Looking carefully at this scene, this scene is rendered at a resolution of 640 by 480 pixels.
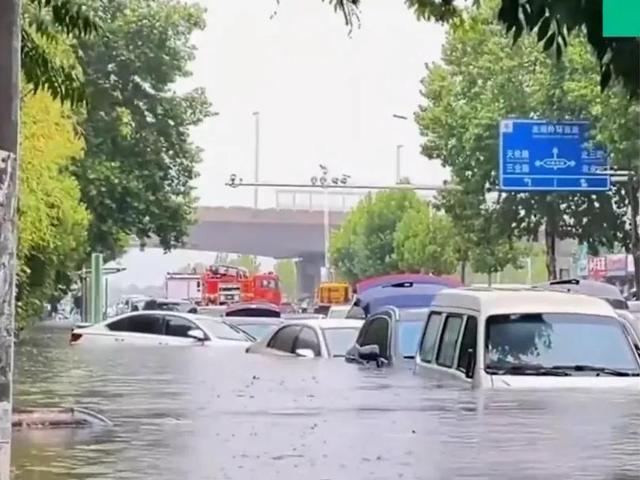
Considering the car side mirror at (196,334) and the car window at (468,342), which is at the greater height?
the car window at (468,342)

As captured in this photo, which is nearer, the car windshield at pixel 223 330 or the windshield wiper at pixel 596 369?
the windshield wiper at pixel 596 369

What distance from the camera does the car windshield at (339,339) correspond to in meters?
19.4

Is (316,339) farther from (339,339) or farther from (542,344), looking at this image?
(542,344)

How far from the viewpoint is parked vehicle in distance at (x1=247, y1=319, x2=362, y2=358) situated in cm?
1957

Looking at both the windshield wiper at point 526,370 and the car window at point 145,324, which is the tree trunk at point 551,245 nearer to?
the car window at point 145,324

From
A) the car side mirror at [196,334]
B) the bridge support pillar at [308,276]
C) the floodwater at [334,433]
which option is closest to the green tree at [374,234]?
the bridge support pillar at [308,276]

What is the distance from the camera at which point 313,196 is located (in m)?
90.9

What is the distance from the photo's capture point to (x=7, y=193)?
5.80m

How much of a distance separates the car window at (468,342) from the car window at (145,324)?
15905 mm

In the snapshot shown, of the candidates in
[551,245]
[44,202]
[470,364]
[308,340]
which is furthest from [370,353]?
[551,245]

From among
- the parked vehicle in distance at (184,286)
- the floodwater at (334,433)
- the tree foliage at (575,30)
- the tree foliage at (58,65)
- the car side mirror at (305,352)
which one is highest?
the tree foliage at (58,65)

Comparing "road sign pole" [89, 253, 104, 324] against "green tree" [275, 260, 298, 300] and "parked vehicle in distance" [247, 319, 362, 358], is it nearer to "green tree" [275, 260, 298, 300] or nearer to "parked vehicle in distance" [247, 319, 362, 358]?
"parked vehicle in distance" [247, 319, 362, 358]

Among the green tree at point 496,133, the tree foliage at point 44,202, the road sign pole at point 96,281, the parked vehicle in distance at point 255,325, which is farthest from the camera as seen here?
the road sign pole at point 96,281

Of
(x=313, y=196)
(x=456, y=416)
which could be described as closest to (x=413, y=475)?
(x=456, y=416)
